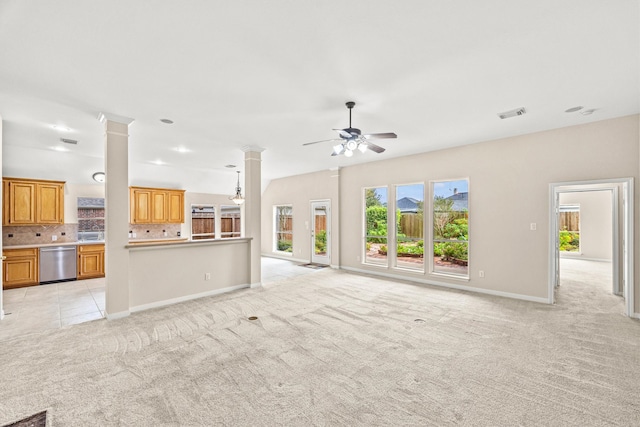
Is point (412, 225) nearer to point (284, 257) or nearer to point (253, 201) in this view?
point (253, 201)

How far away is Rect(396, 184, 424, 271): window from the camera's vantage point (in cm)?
635

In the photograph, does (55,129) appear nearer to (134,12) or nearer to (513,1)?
(134,12)

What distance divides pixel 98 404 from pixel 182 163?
6.08 metres

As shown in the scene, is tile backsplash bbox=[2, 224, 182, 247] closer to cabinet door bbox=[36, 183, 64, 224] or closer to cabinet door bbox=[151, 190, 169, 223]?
cabinet door bbox=[36, 183, 64, 224]

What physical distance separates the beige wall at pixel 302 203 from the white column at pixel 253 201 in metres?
2.64

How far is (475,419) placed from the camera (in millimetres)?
2006

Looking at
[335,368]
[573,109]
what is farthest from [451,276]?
[335,368]

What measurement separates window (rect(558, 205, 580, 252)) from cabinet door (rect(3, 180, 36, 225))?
15093mm

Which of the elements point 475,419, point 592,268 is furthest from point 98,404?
point 592,268

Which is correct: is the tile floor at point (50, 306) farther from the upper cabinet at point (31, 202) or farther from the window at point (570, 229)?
the window at point (570, 229)

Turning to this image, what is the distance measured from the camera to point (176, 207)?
329 inches

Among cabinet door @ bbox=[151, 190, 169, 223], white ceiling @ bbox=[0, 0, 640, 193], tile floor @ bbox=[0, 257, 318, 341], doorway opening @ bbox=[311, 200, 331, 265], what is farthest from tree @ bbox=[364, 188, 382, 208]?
cabinet door @ bbox=[151, 190, 169, 223]

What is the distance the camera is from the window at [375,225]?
704 cm

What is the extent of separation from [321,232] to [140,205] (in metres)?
5.09
